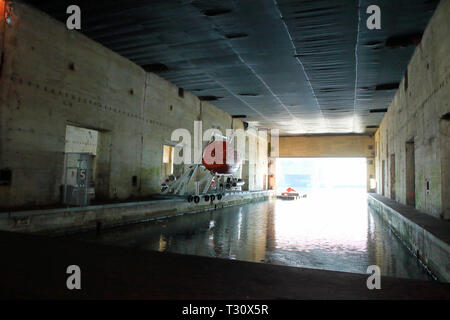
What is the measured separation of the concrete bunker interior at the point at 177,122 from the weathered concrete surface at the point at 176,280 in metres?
0.03

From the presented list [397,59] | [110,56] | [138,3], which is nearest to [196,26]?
[138,3]

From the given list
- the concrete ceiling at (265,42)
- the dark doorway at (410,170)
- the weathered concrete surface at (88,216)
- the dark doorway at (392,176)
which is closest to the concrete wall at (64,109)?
the concrete ceiling at (265,42)

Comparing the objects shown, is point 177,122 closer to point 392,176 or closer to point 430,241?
point 430,241

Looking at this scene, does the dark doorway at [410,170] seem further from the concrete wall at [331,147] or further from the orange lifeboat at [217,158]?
the concrete wall at [331,147]

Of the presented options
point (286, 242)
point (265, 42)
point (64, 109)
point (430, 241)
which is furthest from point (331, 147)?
point (64, 109)

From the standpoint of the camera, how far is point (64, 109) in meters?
8.16

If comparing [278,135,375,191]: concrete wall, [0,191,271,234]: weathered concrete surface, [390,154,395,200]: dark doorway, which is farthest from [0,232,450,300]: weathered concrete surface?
[278,135,375,191]: concrete wall

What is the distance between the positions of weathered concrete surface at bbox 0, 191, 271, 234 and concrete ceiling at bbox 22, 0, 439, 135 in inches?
200

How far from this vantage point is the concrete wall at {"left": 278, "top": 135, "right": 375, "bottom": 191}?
27453 mm

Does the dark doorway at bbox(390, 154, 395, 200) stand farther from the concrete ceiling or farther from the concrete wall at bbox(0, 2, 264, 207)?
the concrete wall at bbox(0, 2, 264, 207)

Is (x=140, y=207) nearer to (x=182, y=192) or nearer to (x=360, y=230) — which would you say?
(x=182, y=192)

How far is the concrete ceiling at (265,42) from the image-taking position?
7.27 m

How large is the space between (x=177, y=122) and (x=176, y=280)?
1199 cm

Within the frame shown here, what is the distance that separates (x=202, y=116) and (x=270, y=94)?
3.95 meters
